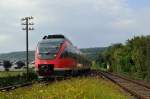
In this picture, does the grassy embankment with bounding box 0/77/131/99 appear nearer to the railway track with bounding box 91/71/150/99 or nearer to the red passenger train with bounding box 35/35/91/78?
the railway track with bounding box 91/71/150/99

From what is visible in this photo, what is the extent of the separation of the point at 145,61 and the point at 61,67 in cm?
1594

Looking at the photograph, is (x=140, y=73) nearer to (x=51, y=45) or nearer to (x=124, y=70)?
(x=51, y=45)

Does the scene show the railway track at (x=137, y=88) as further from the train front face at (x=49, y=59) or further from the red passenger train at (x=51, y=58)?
the train front face at (x=49, y=59)

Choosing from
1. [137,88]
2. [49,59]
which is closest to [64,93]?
[137,88]

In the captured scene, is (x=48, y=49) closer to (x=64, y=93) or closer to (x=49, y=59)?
(x=49, y=59)

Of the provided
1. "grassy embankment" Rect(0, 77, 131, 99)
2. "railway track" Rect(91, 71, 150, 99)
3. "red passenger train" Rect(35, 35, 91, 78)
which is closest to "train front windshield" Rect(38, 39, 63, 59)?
"red passenger train" Rect(35, 35, 91, 78)

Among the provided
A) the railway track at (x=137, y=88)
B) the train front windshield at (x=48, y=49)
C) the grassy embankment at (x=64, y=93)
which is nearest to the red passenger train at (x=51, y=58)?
the train front windshield at (x=48, y=49)

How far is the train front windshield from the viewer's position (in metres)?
39.8

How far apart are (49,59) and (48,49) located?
2.57 ft

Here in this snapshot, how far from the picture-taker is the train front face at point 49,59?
3956 centimetres

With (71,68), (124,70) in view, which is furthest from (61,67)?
(124,70)

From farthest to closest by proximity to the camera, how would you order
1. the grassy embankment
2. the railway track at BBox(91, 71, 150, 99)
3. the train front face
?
the train front face < the railway track at BBox(91, 71, 150, 99) < the grassy embankment

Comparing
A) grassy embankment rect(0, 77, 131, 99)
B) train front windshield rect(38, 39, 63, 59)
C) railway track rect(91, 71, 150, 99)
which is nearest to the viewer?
grassy embankment rect(0, 77, 131, 99)

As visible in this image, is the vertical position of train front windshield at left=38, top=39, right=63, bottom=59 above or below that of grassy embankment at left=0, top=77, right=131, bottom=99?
above
